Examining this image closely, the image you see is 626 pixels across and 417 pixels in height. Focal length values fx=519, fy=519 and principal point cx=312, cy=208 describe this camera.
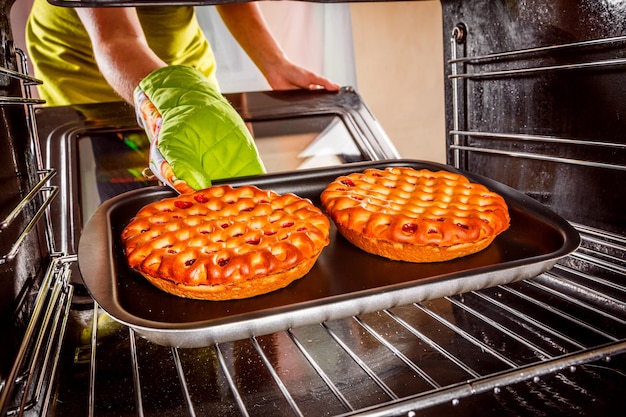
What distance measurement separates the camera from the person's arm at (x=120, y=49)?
1458 mm

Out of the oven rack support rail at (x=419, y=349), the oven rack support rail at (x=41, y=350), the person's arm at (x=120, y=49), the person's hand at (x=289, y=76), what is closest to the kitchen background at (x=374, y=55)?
the person's hand at (x=289, y=76)

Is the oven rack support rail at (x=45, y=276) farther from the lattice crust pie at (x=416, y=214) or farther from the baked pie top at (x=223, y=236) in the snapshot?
the lattice crust pie at (x=416, y=214)

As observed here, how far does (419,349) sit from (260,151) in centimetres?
81

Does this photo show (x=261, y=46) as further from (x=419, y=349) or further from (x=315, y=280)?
(x=419, y=349)

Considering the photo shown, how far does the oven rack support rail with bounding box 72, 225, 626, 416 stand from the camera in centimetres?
80

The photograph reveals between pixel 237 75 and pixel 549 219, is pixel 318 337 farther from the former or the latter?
pixel 237 75

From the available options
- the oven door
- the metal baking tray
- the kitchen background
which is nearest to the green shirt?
the kitchen background

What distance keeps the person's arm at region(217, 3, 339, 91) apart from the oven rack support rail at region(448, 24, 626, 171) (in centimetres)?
79

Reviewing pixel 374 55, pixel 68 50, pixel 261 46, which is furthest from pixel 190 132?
pixel 374 55

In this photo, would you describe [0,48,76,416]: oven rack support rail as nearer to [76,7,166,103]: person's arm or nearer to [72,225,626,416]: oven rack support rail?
[72,225,626,416]: oven rack support rail

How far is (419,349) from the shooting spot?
3.06ft

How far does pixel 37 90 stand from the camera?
7.28 ft

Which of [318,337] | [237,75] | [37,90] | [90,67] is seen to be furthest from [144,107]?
[237,75]

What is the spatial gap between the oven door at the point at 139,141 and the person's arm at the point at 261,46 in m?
0.37
